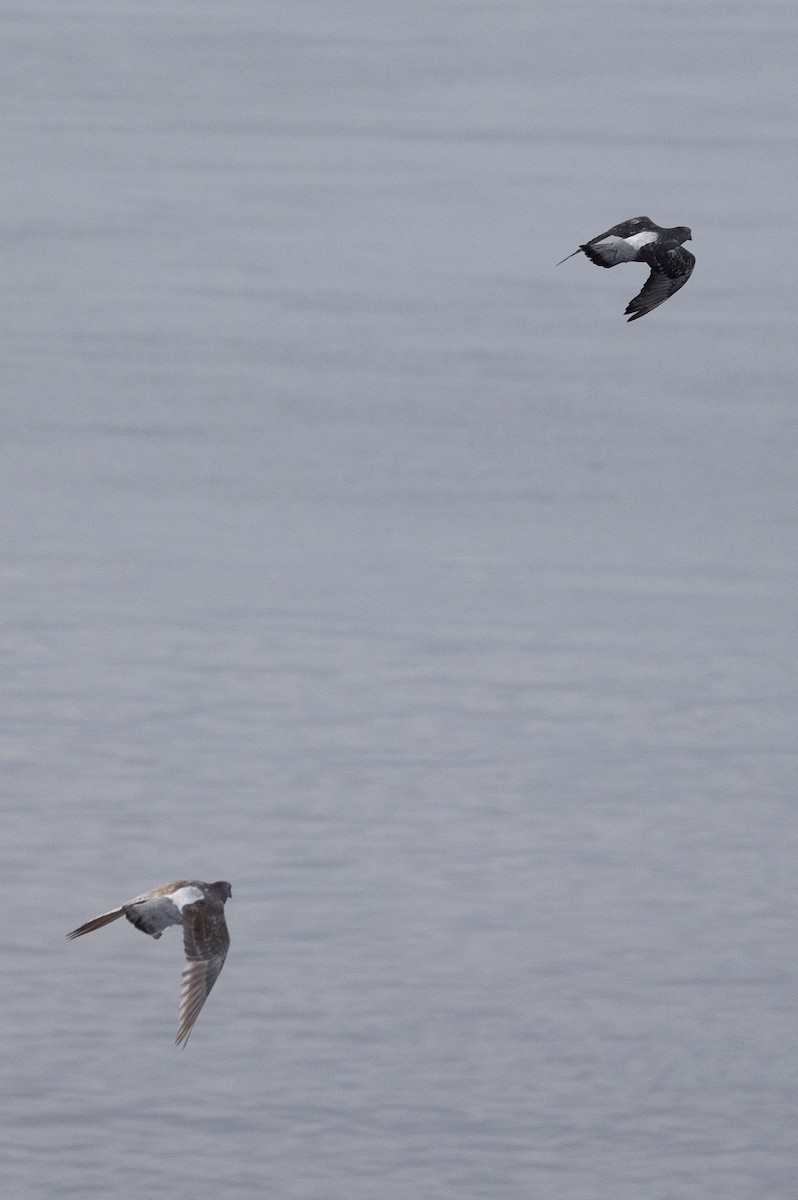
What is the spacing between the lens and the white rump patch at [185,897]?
33.3 ft

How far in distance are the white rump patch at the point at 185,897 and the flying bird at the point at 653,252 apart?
3.38 m

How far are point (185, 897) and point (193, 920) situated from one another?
136mm

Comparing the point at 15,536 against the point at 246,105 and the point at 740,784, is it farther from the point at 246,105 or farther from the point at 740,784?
the point at 246,105

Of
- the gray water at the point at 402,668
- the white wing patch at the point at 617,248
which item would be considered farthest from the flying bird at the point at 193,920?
the gray water at the point at 402,668

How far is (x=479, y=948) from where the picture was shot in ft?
54.3

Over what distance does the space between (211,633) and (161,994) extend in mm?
5131

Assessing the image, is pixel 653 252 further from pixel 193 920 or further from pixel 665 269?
pixel 193 920

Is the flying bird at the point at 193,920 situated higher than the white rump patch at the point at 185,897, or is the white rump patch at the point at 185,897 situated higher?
the white rump patch at the point at 185,897

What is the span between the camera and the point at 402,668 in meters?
20.3

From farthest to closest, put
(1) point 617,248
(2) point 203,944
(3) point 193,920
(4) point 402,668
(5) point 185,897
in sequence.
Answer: (4) point 402,668 → (1) point 617,248 → (5) point 185,897 → (3) point 193,920 → (2) point 203,944

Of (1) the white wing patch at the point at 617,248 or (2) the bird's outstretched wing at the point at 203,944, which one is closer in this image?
(2) the bird's outstretched wing at the point at 203,944

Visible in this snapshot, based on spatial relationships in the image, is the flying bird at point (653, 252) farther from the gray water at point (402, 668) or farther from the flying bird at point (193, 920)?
the gray water at point (402, 668)

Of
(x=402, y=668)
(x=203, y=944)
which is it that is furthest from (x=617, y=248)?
(x=402, y=668)

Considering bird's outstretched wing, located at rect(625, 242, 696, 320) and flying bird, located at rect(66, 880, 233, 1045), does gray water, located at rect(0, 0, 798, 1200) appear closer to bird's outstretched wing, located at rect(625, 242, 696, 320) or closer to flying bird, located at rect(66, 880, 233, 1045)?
flying bird, located at rect(66, 880, 233, 1045)
